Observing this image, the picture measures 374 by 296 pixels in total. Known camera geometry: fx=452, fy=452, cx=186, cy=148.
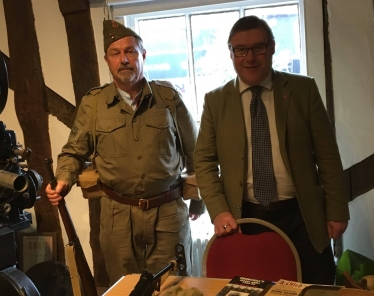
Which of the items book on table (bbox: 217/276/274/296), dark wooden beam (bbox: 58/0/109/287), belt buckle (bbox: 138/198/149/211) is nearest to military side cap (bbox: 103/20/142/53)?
dark wooden beam (bbox: 58/0/109/287)

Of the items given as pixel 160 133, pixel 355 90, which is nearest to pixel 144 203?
pixel 160 133

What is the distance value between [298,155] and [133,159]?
2.45 ft

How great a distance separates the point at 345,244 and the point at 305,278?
2.62ft

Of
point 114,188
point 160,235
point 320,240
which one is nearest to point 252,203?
point 320,240

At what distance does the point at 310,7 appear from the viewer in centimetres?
228

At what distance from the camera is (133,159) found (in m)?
2.04

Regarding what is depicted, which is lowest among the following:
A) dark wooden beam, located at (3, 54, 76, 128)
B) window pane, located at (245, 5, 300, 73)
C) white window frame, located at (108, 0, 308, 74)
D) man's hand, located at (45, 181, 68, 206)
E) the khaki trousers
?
the khaki trousers

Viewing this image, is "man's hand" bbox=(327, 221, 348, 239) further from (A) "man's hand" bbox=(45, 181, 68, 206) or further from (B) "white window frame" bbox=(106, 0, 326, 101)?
Result: (A) "man's hand" bbox=(45, 181, 68, 206)

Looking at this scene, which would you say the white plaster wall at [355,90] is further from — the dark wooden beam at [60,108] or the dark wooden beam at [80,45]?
the dark wooden beam at [60,108]

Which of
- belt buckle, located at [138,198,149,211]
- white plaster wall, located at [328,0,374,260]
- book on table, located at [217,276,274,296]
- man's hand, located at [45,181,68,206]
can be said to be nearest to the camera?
book on table, located at [217,276,274,296]

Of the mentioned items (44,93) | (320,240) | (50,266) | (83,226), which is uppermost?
(44,93)

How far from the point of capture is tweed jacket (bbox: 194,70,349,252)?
1699mm

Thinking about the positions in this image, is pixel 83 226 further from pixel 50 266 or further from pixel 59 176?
pixel 59 176

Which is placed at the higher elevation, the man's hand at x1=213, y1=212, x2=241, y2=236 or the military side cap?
the military side cap
